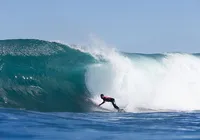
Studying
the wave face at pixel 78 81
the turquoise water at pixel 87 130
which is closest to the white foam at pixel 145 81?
the wave face at pixel 78 81

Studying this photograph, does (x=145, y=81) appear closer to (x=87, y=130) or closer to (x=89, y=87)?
(x=89, y=87)

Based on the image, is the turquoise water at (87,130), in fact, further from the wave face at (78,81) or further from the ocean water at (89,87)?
the wave face at (78,81)

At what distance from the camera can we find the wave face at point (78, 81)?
21.7 metres

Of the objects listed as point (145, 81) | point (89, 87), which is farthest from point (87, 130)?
point (145, 81)

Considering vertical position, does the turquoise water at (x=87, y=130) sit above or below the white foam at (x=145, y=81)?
below

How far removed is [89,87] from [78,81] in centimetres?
69

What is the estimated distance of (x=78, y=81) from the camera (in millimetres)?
25188

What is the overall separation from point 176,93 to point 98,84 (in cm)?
702

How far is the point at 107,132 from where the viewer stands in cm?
1207

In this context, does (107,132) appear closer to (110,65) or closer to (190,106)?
(110,65)

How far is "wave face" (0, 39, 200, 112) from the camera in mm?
21688

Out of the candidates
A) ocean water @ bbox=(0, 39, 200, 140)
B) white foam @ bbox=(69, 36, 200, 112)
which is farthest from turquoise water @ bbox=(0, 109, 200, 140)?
white foam @ bbox=(69, 36, 200, 112)

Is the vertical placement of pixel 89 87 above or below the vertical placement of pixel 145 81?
below

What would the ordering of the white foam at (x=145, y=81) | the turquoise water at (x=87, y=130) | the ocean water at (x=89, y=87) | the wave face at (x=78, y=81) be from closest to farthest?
the turquoise water at (x=87, y=130), the ocean water at (x=89, y=87), the wave face at (x=78, y=81), the white foam at (x=145, y=81)
